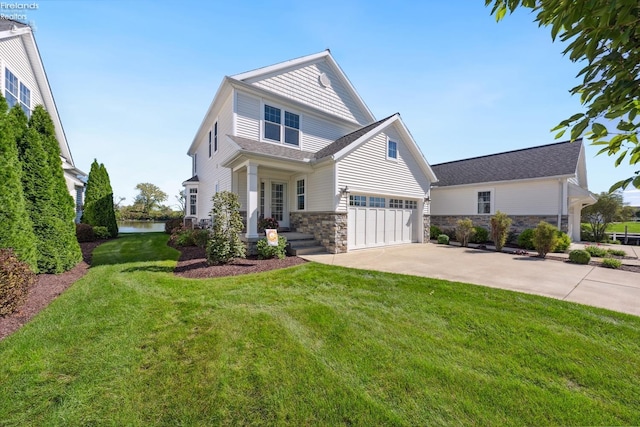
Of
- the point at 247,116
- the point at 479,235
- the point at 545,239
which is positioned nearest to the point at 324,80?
the point at 247,116

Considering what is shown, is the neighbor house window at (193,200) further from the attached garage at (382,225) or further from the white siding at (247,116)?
the attached garage at (382,225)

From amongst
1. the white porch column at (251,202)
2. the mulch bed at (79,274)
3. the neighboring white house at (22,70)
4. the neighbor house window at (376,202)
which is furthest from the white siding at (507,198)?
the neighboring white house at (22,70)

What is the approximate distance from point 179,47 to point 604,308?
12.4 metres

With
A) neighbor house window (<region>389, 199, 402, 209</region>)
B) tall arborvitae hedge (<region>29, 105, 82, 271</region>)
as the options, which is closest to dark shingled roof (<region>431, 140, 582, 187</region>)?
neighbor house window (<region>389, 199, 402, 209</region>)

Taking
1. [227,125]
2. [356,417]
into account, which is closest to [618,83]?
[356,417]

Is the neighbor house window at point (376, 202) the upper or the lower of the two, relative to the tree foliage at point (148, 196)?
lower

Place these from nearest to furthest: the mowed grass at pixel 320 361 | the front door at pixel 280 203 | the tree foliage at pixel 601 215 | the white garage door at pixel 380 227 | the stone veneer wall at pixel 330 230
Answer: the mowed grass at pixel 320 361
the stone veneer wall at pixel 330 230
the white garage door at pixel 380 227
the front door at pixel 280 203
the tree foliage at pixel 601 215

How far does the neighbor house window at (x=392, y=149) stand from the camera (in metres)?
11.4

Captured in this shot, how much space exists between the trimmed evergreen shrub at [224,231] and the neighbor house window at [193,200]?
1120cm

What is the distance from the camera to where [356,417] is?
7.32ft

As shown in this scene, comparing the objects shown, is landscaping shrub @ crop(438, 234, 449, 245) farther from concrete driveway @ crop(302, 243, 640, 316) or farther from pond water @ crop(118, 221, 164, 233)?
pond water @ crop(118, 221, 164, 233)

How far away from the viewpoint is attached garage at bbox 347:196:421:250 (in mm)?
10305

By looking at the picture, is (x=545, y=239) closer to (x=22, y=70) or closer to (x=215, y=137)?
(x=215, y=137)

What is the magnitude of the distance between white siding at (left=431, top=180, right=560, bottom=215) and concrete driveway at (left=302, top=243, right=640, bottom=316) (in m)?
7.33
